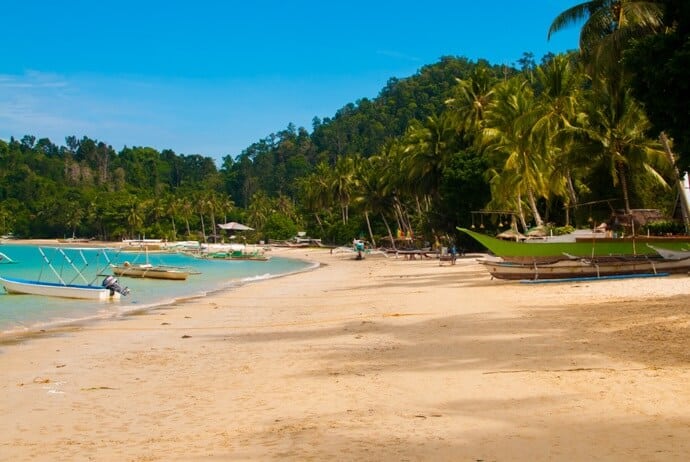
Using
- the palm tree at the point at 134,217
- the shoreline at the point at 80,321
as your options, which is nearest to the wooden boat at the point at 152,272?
the shoreline at the point at 80,321

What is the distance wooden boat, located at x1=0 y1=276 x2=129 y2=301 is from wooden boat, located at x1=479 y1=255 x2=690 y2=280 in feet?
51.7

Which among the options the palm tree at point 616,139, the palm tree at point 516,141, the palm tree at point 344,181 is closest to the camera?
the palm tree at point 616,139

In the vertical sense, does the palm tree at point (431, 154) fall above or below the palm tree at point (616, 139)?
above

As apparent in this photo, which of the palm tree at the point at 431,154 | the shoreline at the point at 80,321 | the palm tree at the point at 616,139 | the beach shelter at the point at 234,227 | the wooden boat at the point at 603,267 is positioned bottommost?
the shoreline at the point at 80,321

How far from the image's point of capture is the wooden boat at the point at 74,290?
87.5 feet

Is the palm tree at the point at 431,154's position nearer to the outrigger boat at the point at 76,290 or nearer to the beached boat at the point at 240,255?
the beached boat at the point at 240,255

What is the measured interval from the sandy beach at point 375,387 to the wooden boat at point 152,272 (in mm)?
22398

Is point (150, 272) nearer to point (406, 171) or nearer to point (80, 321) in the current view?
point (80, 321)

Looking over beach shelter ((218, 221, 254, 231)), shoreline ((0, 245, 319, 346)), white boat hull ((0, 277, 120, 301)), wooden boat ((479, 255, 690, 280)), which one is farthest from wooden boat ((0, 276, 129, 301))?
beach shelter ((218, 221, 254, 231))

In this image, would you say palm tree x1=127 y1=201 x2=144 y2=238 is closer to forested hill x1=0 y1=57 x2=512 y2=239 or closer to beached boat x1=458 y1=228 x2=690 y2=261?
forested hill x1=0 y1=57 x2=512 y2=239

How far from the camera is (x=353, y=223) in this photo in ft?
285

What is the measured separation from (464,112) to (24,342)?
40.5 metres

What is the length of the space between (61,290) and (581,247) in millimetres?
20548

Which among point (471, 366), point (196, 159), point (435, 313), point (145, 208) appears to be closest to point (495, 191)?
point (435, 313)
